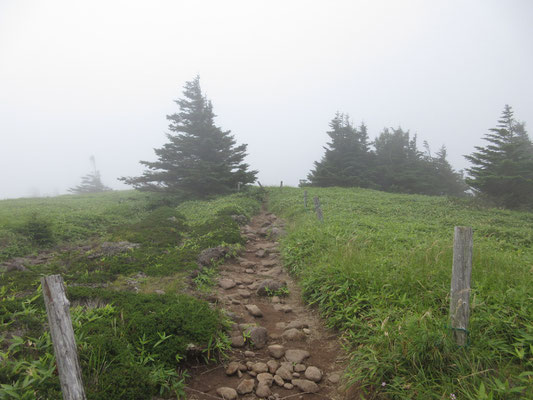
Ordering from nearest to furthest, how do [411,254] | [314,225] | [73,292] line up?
1. [73,292]
2. [411,254]
3. [314,225]

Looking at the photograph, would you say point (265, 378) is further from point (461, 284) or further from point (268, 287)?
point (461, 284)

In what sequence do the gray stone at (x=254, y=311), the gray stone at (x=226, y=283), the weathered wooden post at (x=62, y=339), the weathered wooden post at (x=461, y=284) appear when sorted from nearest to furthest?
the weathered wooden post at (x=62, y=339) → the weathered wooden post at (x=461, y=284) → the gray stone at (x=254, y=311) → the gray stone at (x=226, y=283)

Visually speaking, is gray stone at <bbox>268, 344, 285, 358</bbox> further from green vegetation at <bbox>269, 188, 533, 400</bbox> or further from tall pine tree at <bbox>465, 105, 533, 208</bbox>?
tall pine tree at <bbox>465, 105, 533, 208</bbox>

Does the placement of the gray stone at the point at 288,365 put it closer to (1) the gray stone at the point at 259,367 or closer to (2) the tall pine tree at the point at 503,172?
(1) the gray stone at the point at 259,367

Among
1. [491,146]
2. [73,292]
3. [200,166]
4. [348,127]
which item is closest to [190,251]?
[73,292]

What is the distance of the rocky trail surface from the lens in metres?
3.34

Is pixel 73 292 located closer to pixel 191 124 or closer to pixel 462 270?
pixel 462 270

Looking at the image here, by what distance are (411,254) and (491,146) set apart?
21.9 metres

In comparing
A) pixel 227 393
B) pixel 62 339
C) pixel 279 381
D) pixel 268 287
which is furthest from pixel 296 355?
pixel 62 339

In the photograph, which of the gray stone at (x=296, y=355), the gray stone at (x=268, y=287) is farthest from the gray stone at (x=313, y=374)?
the gray stone at (x=268, y=287)

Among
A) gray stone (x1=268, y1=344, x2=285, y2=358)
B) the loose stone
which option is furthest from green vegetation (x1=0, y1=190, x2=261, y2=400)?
gray stone (x1=268, y1=344, x2=285, y2=358)

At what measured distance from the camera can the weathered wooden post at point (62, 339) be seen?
2.35 meters

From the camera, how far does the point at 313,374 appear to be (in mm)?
3564

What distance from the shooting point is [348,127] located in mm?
32312
